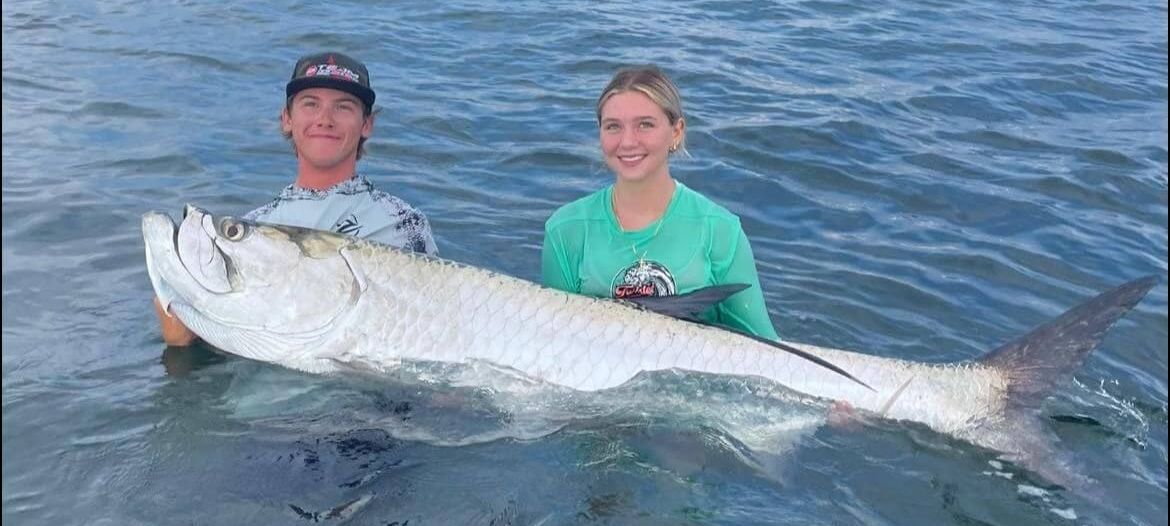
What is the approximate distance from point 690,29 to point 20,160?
7.63 metres

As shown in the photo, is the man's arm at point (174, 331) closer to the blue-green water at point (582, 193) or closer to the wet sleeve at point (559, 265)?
the blue-green water at point (582, 193)

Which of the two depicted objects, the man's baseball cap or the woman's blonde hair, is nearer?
the woman's blonde hair

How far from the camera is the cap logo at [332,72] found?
541 centimetres

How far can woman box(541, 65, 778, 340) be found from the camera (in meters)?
4.97

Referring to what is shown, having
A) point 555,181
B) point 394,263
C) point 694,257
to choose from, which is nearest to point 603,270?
point 694,257

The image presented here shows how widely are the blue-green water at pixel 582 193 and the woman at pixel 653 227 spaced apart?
633mm

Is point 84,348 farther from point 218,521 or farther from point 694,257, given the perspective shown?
point 694,257

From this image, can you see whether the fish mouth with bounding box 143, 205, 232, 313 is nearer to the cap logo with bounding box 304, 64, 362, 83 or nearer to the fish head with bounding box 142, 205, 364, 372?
the fish head with bounding box 142, 205, 364, 372

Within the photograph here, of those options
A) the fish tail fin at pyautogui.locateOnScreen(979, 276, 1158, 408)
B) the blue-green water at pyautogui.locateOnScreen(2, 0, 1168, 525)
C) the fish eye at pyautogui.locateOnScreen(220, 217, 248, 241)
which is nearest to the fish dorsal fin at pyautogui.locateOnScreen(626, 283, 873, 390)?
the blue-green water at pyautogui.locateOnScreen(2, 0, 1168, 525)

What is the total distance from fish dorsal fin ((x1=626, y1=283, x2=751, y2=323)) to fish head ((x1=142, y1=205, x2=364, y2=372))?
116 cm

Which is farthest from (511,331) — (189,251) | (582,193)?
(582,193)

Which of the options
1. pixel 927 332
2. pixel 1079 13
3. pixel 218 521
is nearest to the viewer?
pixel 218 521

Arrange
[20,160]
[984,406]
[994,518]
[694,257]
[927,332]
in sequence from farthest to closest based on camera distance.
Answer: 1. [20,160]
2. [927,332]
3. [694,257]
4. [984,406]
5. [994,518]

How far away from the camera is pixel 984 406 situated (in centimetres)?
466
